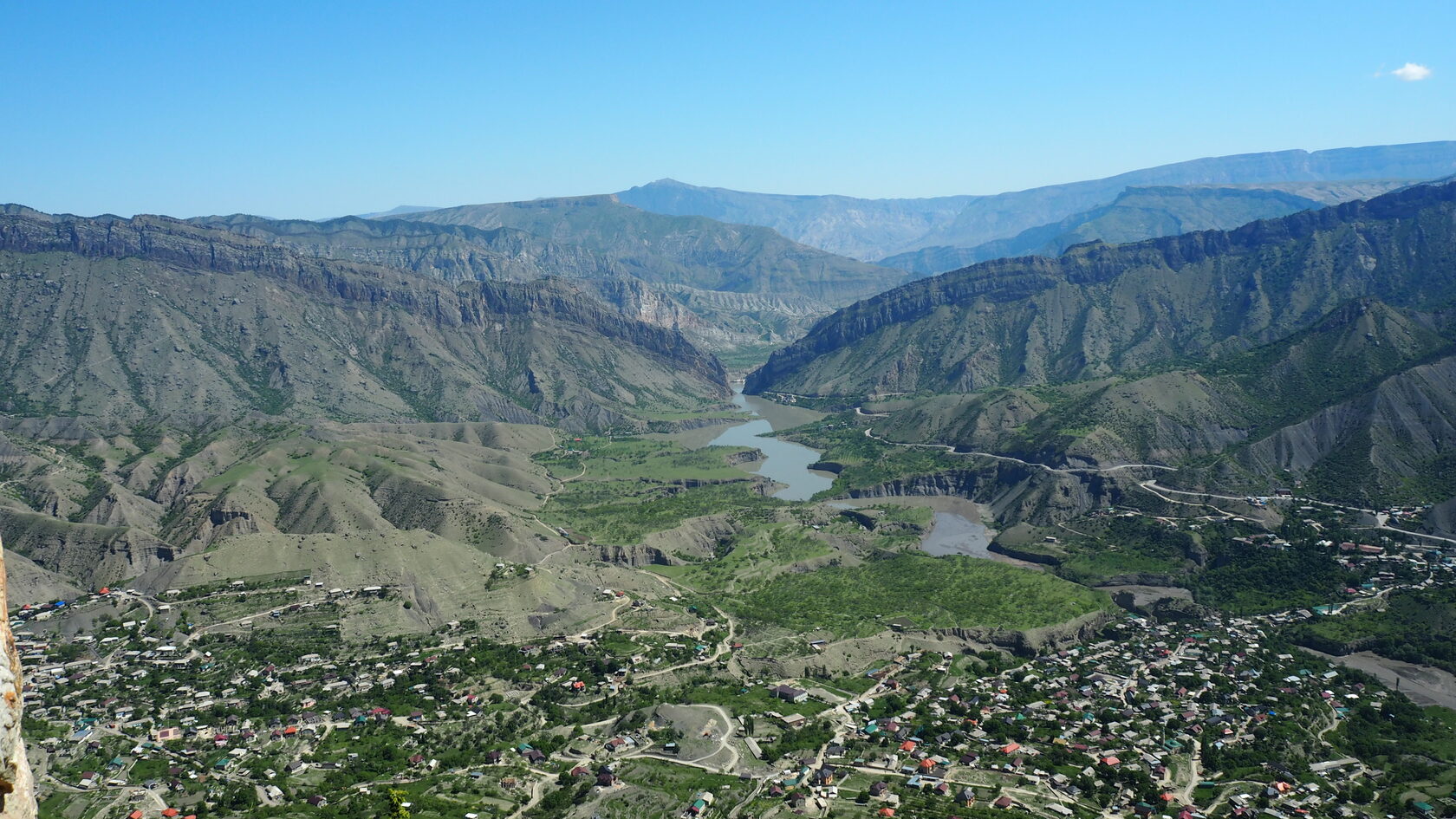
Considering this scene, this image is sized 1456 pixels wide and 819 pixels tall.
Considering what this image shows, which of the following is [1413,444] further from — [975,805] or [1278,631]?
[975,805]

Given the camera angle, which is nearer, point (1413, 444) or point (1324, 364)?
point (1413, 444)

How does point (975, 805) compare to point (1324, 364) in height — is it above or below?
below

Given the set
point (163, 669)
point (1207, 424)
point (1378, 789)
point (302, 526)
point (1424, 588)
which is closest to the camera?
point (1378, 789)

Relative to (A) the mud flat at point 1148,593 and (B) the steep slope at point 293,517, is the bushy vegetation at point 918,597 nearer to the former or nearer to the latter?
(A) the mud flat at point 1148,593

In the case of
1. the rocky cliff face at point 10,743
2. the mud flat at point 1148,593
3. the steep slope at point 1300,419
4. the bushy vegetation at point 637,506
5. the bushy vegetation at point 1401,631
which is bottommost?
the mud flat at point 1148,593

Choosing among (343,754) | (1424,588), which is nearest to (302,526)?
(343,754)

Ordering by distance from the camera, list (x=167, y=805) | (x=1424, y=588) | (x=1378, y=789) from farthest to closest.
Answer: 1. (x=1424, y=588)
2. (x=1378, y=789)
3. (x=167, y=805)

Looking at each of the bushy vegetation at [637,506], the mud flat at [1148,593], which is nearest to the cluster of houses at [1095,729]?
the mud flat at [1148,593]

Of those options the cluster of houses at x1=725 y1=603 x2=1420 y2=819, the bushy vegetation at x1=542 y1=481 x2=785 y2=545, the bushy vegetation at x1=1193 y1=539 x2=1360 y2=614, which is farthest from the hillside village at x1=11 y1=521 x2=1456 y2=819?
the bushy vegetation at x1=542 y1=481 x2=785 y2=545
